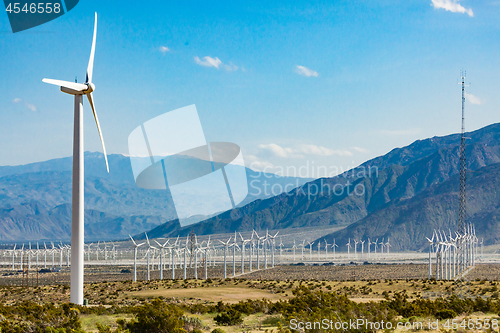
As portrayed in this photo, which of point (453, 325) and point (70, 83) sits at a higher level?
point (70, 83)

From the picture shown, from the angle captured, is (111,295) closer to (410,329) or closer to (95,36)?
(95,36)

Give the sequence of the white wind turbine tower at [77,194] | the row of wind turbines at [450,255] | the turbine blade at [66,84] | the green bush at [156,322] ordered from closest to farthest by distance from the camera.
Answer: the green bush at [156,322], the white wind turbine tower at [77,194], the turbine blade at [66,84], the row of wind turbines at [450,255]

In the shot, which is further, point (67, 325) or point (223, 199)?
point (223, 199)

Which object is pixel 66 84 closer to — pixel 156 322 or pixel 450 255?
pixel 156 322

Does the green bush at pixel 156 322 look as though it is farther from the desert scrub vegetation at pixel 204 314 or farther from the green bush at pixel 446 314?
the green bush at pixel 446 314

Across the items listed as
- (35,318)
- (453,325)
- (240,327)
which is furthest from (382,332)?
(35,318)

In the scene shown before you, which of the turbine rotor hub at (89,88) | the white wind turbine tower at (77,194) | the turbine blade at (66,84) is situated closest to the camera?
the white wind turbine tower at (77,194)

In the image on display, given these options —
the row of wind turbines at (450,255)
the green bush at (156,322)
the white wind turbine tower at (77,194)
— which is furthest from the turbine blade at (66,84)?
the row of wind turbines at (450,255)

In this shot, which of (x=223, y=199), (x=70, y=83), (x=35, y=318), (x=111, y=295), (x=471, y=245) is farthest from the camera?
(x=471, y=245)

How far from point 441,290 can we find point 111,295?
34713 mm

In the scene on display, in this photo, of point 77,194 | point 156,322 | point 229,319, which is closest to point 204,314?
point 229,319

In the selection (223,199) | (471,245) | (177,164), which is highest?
(177,164)

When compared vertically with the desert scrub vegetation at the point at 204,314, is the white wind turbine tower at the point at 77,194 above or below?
above

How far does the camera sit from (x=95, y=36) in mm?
33719
